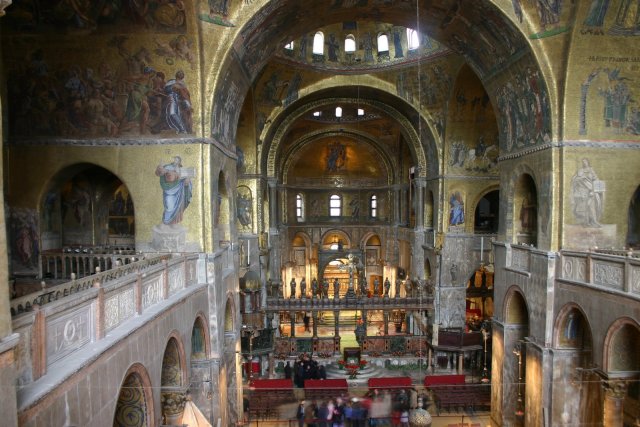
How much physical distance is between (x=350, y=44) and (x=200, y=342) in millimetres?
17263

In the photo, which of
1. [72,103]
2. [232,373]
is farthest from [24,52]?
[232,373]

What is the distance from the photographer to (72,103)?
530 inches

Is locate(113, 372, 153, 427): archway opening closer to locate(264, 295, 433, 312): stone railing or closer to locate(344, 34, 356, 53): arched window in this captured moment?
locate(264, 295, 433, 312): stone railing

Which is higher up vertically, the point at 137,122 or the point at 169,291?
the point at 137,122

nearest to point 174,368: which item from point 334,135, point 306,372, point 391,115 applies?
point 306,372

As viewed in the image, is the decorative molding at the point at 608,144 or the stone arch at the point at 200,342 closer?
the stone arch at the point at 200,342

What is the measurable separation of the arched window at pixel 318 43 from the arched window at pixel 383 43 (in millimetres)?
2908

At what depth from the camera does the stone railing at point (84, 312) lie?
17.5ft

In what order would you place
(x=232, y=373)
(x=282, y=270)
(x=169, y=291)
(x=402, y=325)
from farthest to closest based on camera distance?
(x=282, y=270) → (x=402, y=325) → (x=232, y=373) → (x=169, y=291)

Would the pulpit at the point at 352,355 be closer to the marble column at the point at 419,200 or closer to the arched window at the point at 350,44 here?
the marble column at the point at 419,200

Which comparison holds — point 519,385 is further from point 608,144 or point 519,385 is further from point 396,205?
point 396,205

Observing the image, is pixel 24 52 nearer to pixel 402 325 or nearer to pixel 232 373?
pixel 232 373

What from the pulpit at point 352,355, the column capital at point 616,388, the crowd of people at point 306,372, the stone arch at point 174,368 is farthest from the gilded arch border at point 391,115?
the stone arch at point 174,368

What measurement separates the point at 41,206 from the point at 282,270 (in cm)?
2122
